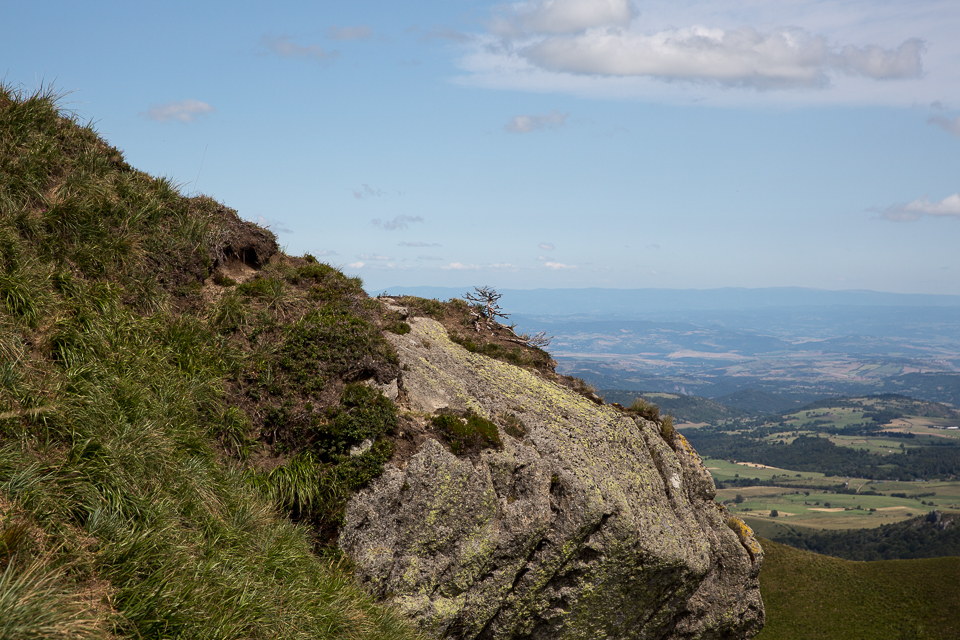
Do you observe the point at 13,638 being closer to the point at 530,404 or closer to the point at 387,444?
the point at 387,444

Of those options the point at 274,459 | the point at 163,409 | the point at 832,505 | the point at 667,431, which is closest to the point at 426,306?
the point at 667,431

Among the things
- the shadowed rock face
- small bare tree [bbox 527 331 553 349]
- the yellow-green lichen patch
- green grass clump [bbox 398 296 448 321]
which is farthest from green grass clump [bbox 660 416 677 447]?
green grass clump [bbox 398 296 448 321]

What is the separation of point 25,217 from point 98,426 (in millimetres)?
5140

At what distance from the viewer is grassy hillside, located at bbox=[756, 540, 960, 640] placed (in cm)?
3853

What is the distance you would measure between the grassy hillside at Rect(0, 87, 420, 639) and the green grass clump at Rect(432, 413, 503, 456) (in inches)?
52.3

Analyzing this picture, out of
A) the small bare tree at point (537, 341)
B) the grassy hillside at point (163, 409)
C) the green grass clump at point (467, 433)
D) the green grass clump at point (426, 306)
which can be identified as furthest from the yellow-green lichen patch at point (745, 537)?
the grassy hillside at point (163, 409)

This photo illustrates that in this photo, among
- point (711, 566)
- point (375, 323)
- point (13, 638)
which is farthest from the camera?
point (711, 566)

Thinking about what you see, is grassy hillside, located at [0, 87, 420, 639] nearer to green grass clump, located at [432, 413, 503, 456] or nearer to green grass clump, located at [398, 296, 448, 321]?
green grass clump, located at [432, 413, 503, 456]

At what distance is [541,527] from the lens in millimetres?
11672

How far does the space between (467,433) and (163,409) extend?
5.72 meters

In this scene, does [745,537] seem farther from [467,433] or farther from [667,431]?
[467,433]

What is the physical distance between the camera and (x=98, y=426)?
271 inches

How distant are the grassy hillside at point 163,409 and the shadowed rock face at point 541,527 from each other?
1.04 meters

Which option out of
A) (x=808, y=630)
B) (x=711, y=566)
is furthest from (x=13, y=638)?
(x=808, y=630)
